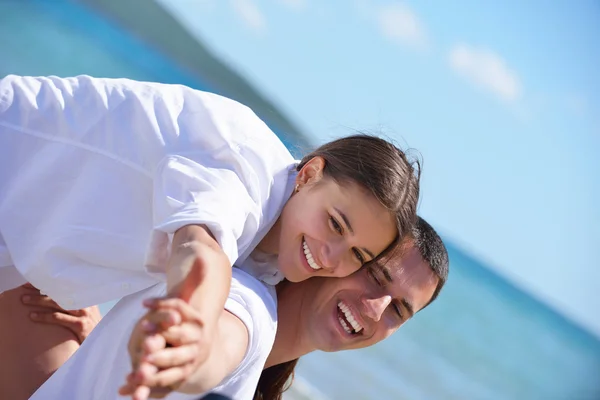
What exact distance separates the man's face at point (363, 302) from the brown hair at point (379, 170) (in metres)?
0.27

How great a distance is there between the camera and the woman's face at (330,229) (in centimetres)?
247

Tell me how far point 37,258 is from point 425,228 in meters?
1.28

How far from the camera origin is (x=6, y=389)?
9.93 feet

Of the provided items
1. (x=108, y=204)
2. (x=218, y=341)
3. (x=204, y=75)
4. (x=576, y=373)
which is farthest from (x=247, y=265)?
(x=576, y=373)

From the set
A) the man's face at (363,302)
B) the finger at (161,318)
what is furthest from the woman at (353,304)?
the finger at (161,318)

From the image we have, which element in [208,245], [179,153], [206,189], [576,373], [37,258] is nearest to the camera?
[208,245]

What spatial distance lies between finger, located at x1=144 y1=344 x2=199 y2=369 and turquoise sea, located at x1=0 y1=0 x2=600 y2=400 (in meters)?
3.86

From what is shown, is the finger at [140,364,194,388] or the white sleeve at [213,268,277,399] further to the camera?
the white sleeve at [213,268,277,399]

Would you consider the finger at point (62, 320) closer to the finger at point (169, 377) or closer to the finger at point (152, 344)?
the finger at point (169, 377)

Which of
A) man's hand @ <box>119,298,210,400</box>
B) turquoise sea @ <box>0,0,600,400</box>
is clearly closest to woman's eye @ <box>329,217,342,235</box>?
man's hand @ <box>119,298,210,400</box>

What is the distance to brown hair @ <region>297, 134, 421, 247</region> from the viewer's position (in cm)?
254

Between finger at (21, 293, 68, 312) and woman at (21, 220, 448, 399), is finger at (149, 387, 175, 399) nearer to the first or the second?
woman at (21, 220, 448, 399)

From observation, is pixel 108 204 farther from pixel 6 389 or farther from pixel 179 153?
pixel 6 389

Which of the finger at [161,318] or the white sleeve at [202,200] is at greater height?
the finger at [161,318]
